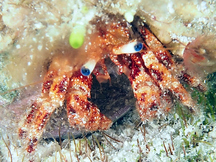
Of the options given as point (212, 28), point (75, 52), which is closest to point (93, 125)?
point (75, 52)

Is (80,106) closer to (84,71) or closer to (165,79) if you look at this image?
(84,71)

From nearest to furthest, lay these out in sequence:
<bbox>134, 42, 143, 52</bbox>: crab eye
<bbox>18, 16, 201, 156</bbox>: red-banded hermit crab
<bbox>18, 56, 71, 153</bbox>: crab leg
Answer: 1. <bbox>134, 42, 143, 52</bbox>: crab eye
2. <bbox>18, 16, 201, 156</bbox>: red-banded hermit crab
3. <bbox>18, 56, 71, 153</bbox>: crab leg

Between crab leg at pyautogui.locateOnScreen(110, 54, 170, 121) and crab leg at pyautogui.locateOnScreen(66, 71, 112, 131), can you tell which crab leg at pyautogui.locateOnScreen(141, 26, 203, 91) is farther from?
crab leg at pyautogui.locateOnScreen(66, 71, 112, 131)

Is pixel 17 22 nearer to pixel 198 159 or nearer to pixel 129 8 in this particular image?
pixel 129 8

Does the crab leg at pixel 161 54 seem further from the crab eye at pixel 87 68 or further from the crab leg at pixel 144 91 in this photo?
the crab eye at pixel 87 68

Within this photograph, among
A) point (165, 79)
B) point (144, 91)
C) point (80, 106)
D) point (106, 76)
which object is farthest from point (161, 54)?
point (80, 106)

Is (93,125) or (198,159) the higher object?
(198,159)

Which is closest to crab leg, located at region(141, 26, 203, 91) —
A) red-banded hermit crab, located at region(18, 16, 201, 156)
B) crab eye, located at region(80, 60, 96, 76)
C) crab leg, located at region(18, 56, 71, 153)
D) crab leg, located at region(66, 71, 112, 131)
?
red-banded hermit crab, located at region(18, 16, 201, 156)
